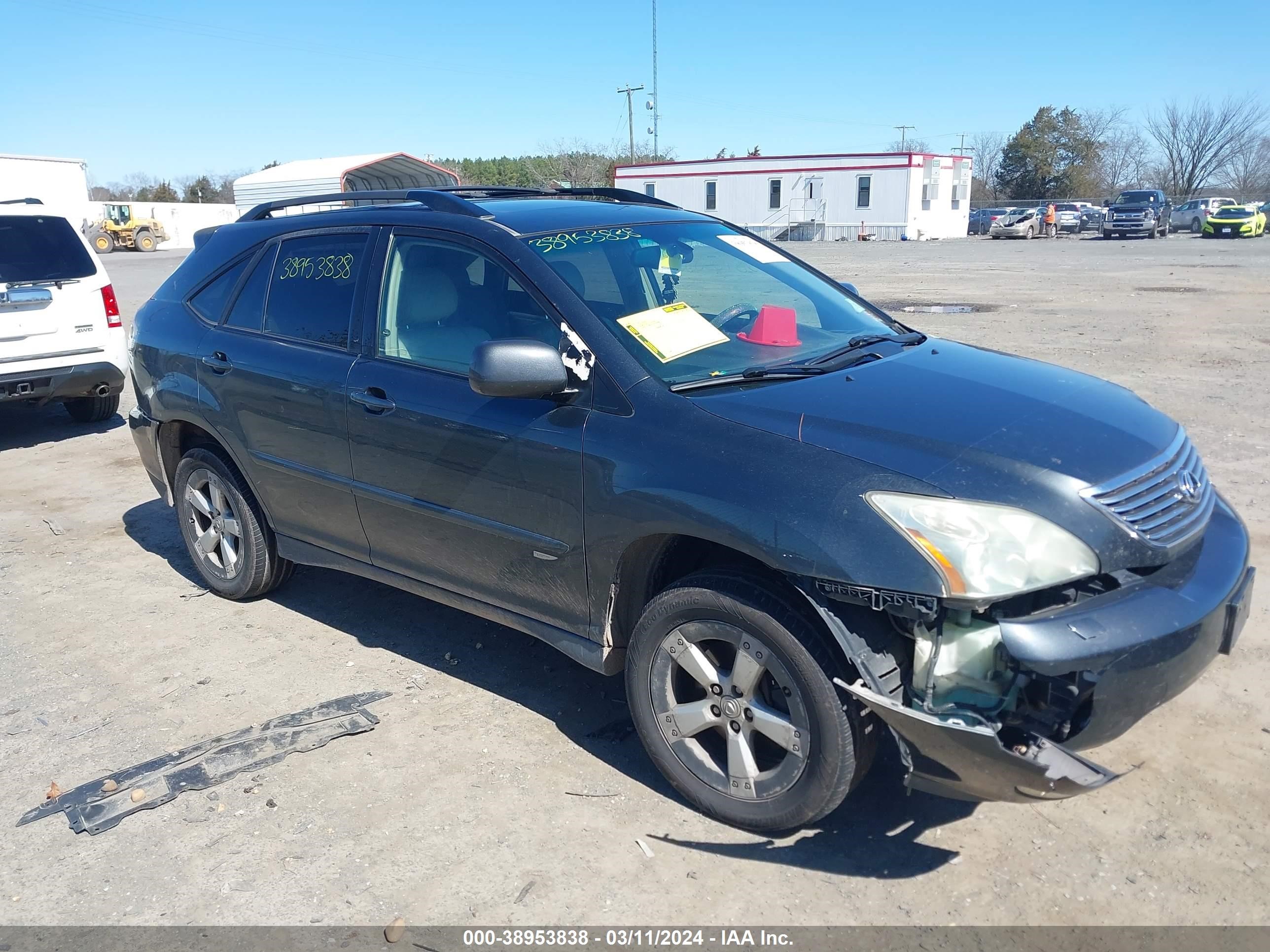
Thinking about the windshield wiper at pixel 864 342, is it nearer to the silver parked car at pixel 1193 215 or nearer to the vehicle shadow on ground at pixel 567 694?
the vehicle shadow on ground at pixel 567 694

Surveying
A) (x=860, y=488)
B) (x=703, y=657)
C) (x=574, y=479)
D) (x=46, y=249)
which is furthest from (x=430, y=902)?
(x=46, y=249)

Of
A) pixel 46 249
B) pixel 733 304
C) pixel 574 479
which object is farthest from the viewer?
pixel 46 249

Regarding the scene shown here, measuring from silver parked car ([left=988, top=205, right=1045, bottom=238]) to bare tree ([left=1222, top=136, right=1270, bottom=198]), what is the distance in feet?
129

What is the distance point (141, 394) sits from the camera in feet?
17.6

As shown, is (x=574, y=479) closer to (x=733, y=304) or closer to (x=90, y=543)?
(x=733, y=304)

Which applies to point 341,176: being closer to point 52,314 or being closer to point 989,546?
point 52,314

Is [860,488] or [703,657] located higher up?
[860,488]

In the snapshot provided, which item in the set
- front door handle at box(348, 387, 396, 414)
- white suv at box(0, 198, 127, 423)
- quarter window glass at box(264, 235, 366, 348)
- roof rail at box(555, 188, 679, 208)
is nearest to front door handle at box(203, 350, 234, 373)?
quarter window glass at box(264, 235, 366, 348)

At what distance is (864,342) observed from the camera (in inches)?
152

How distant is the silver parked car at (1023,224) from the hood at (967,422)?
47524 mm

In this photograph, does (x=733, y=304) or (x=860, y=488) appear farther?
(x=733, y=304)

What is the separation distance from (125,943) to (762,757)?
1920 millimetres

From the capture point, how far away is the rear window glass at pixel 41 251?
323 inches

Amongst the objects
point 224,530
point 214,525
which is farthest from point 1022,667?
point 214,525
